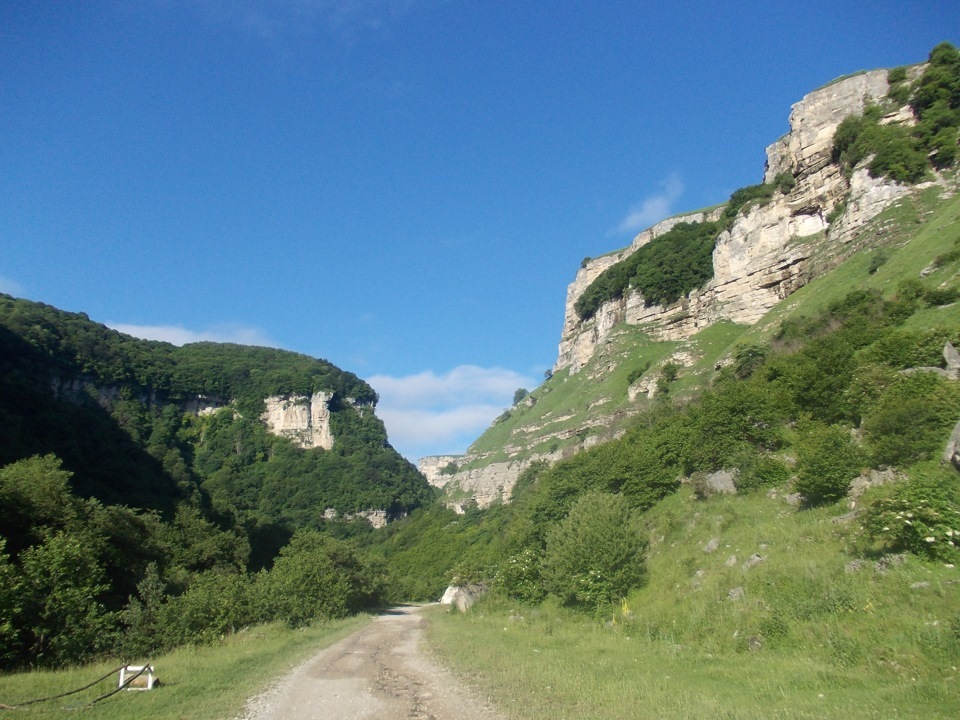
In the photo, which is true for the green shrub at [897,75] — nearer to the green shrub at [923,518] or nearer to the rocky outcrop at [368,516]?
the green shrub at [923,518]

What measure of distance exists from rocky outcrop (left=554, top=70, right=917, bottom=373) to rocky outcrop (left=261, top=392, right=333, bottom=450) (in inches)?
3892

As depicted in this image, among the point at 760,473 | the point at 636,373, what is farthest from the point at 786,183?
the point at 760,473

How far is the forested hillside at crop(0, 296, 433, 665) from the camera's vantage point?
59.1ft

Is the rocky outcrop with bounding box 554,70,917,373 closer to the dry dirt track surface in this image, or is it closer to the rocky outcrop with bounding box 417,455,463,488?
the dry dirt track surface

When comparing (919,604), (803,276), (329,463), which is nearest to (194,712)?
(919,604)

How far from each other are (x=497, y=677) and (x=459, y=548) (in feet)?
201

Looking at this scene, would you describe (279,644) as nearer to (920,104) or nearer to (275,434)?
(920,104)

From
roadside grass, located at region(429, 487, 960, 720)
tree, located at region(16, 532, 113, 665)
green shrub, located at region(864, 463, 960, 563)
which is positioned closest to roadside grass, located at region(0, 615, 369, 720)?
tree, located at region(16, 532, 113, 665)

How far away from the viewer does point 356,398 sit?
16375 centimetres

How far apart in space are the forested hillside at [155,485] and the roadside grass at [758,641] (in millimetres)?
11175

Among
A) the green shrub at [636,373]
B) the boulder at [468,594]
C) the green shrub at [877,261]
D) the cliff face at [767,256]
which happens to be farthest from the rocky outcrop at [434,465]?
the green shrub at [877,261]

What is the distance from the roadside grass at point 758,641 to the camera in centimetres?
865

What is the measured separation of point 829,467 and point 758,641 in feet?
28.5

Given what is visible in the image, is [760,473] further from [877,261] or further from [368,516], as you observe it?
[368,516]
